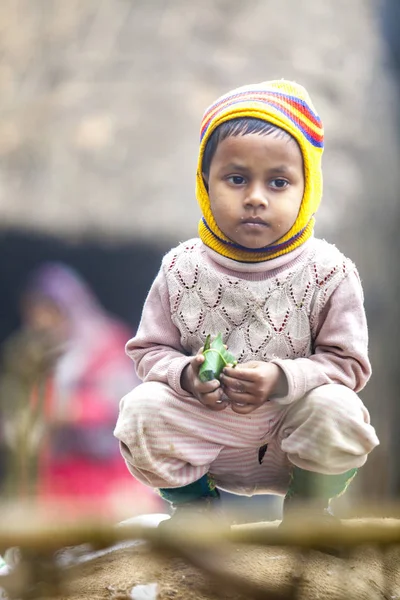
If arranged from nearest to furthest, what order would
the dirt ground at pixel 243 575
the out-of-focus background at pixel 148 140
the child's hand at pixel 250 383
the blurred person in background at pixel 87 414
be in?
the dirt ground at pixel 243 575
the child's hand at pixel 250 383
the blurred person in background at pixel 87 414
the out-of-focus background at pixel 148 140

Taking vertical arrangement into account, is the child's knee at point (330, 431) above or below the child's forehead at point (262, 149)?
below

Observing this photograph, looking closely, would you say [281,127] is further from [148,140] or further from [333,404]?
[148,140]

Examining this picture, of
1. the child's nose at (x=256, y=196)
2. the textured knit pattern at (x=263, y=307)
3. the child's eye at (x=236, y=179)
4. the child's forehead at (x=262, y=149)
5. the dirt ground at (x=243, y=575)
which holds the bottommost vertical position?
the dirt ground at (x=243, y=575)

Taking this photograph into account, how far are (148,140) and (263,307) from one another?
1.89m

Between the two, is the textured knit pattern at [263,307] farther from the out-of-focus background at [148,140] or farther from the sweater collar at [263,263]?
the out-of-focus background at [148,140]

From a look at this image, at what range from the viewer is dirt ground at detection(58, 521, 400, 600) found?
0.88 metres

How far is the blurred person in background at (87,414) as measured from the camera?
8.46ft

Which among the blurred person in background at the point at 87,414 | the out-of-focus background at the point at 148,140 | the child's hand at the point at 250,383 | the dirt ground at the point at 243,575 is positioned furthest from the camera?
the out-of-focus background at the point at 148,140

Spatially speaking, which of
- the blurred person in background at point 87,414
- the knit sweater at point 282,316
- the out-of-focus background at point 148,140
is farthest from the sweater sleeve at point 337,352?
the out-of-focus background at point 148,140

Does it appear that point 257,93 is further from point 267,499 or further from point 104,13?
point 104,13

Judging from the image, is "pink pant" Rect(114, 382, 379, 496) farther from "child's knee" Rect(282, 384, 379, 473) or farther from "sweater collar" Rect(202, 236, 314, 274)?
"sweater collar" Rect(202, 236, 314, 274)

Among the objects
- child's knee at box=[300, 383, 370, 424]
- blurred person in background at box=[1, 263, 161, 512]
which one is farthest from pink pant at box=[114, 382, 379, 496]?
blurred person in background at box=[1, 263, 161, 512]

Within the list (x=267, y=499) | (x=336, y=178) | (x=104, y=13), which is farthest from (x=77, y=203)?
(x=267, y=499)

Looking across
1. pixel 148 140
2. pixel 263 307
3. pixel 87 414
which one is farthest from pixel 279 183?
pixel 148 140
